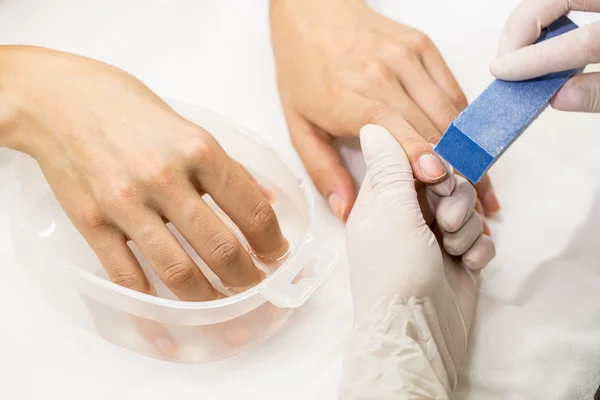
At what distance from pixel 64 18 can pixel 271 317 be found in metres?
0.63

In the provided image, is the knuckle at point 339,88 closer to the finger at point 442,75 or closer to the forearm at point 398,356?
the finger at point 442,75

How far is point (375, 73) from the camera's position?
33.0 inches

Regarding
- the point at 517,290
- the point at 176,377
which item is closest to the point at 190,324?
the point at 176,377

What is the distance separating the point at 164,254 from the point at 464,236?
353mm

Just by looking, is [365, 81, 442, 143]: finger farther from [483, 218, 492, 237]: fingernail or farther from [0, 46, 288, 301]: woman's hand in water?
[0, 46, 288, 301]: woman's hand in water

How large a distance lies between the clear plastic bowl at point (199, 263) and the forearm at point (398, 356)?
9 centimetres

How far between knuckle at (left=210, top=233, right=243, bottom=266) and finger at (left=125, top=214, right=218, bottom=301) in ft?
0.09

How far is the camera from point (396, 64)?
85 cm

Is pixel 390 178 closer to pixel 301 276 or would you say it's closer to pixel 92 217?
pixel 301 276

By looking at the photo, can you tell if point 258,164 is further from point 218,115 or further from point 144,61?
point 144,61

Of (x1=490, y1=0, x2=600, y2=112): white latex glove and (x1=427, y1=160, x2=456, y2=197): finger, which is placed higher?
(x1=490, y1=0, x2=600, y2=112): white latex glove

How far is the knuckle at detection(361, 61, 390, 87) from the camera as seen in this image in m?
0.83

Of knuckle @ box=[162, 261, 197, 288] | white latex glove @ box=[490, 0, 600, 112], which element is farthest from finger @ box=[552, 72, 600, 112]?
knuckle @ box=[162, 261, 197, 288]

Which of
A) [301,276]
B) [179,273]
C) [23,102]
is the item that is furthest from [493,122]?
[23,102]
